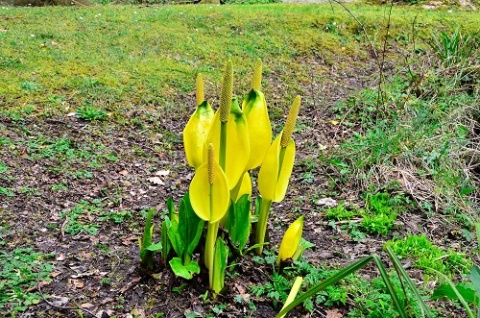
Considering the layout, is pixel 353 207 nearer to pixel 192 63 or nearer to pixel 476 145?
pixel 476 145

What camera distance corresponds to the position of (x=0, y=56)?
4516mm

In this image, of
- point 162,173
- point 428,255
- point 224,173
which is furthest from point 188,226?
point 162,173

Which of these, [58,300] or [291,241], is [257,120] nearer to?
[291,241]

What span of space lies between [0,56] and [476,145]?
410 cm

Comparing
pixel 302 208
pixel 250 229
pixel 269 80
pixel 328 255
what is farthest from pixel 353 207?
pixel 269 80

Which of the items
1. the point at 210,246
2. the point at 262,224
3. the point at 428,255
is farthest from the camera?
the point at 428,255

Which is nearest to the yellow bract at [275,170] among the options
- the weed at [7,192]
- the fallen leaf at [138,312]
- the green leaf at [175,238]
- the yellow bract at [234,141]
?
the yellow bract at [234,141]

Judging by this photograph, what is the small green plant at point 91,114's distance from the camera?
3.69 metres

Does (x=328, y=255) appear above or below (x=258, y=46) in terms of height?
below

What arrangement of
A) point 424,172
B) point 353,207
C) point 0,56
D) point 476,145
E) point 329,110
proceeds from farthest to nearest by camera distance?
point 0,56, point 329,110, point 476,145, point 424,172, point 353,207

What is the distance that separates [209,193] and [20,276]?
0.96 meters

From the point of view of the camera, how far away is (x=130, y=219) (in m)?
2.62

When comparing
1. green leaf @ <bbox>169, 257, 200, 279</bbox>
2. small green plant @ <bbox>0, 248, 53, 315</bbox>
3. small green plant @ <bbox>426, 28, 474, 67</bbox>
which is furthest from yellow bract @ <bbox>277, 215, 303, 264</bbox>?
small green plant @ <bbox>426, 28, 474, 67</bbox>

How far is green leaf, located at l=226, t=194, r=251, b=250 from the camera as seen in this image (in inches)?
78.0
